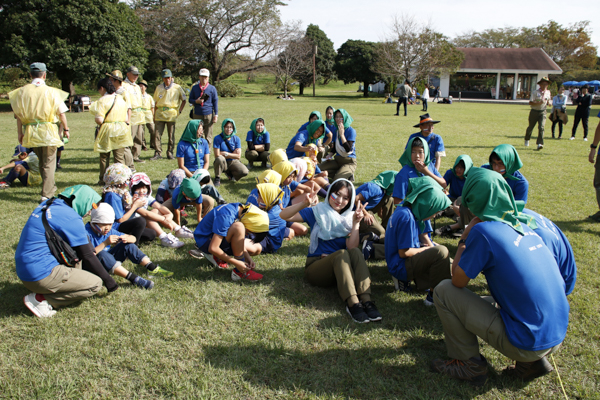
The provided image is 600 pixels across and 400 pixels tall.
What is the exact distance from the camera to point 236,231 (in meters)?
4.22

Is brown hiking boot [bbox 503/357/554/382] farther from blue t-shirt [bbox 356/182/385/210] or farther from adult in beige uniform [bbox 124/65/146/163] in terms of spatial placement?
adult in beige uniform [bbox 124/65/146/163]

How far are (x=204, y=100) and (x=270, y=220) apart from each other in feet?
20.4

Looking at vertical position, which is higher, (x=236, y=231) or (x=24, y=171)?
(x=24, y=171)

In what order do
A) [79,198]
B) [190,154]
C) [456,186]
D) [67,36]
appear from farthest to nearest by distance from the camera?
1. [67,36]
2. [190,154]
3. [456,186]
4. [79,198]

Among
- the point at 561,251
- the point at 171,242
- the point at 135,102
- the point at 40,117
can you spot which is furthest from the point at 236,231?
the point at 135,102

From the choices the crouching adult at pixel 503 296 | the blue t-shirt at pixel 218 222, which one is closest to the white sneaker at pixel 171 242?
the blue t-shirt at pixel 218 222

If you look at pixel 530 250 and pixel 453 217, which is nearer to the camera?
pixel 530 250

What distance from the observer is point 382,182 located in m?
5.48

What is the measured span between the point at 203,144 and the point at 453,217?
474 cm

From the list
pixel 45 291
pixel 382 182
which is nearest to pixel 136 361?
pixel 45 291

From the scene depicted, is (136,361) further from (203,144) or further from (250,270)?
(203,144)

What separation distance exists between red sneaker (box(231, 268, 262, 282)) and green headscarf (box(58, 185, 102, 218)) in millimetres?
1592

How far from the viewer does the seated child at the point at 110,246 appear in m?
3.96

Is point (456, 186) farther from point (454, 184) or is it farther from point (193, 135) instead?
point (193, 135)
